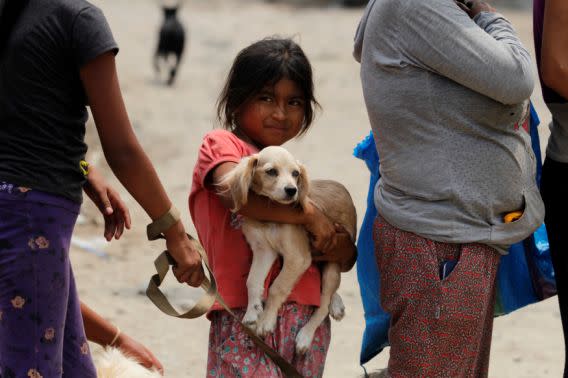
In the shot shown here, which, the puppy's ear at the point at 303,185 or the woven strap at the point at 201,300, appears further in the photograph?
the puppy's ear at the point at 303,185

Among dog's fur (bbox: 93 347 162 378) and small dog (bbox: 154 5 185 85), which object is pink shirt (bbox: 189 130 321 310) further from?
small dog (bbox: 154 5 185 85)

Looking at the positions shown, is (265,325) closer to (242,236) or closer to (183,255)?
(242,236)

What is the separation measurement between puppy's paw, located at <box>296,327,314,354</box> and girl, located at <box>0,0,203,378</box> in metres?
0.75

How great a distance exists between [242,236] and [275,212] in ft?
0.57

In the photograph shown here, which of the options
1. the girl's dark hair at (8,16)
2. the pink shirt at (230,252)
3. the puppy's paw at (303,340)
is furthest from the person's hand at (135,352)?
the girl's dark hair at (8,16)

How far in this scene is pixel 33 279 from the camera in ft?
7.86

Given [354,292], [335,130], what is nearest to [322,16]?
[335,130]

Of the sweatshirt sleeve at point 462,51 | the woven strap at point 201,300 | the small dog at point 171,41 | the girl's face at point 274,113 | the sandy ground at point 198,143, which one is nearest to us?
the sweatshirt sleeve at point 462,51

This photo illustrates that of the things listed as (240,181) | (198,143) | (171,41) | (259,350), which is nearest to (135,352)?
(259,350)

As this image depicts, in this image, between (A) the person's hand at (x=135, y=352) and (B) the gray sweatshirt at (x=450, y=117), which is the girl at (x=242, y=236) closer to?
(B) the gray sweatshirt at (x=450, y=117)

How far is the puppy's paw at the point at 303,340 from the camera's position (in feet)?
9.73

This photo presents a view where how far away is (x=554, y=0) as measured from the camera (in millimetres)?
2674

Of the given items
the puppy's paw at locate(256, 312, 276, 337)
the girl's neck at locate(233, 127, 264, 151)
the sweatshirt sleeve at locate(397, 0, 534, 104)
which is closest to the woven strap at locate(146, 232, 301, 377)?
the puppy's paw at locate(256, 312, 276, 337)

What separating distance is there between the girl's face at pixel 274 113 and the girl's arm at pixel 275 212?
227 millimetres
